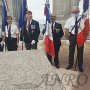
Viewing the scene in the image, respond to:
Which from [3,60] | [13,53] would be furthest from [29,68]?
[13,53]

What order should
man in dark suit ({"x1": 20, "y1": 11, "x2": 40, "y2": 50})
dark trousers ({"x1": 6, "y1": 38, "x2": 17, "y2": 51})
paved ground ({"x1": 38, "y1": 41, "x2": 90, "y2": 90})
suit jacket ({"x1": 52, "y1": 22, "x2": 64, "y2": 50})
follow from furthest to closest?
dark trousers ({"x1": 6, "y1": 38, "x2": 17, "y2": 51}) < man in dark suit ({"x1": 20, "y1": 11, "x2": 40, "y2": 50}) < suit jacket ({"x1": 52, "y1": 22, "x2": 64, "y2": 50}) < paved ground ({"x1": 38, "y1": 41, "x2": 90, "y2": 90})

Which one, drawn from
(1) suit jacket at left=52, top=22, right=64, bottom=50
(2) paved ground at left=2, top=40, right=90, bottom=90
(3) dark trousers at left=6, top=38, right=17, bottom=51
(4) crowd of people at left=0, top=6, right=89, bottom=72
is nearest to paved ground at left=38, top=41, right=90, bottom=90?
(2) paved ground at left=2, top=40, right=90, bottom=90

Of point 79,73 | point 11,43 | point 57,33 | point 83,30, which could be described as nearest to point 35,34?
point 57,33

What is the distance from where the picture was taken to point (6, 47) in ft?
26.5

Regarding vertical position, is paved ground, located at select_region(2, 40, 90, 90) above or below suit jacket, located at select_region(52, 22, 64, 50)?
below

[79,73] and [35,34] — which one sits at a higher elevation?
[35,34]

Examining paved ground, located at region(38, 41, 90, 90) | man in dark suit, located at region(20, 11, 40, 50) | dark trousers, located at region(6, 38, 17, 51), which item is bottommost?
paved ground, located at region(38, 41, 90, 90)

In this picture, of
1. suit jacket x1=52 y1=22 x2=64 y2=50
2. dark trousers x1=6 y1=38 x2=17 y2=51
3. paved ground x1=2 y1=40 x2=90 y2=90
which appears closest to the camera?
paved ground x1=2 y1=40 x2=90 y2=90

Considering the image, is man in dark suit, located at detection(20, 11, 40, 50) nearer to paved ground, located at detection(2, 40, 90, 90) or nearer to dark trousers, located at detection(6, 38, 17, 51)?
dark trousers, located at detection(6, 38, 17, 51)

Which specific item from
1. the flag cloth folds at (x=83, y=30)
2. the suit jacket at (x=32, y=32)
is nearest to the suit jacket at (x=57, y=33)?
the suit jacket at (x=32, y=32)

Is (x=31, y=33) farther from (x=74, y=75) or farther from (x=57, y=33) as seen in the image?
(x=74, y=75)

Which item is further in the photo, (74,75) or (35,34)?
(35,34)

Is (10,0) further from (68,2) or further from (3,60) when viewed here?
(3,60)

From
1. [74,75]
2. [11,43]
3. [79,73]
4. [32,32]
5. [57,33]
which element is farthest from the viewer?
[11,43]
